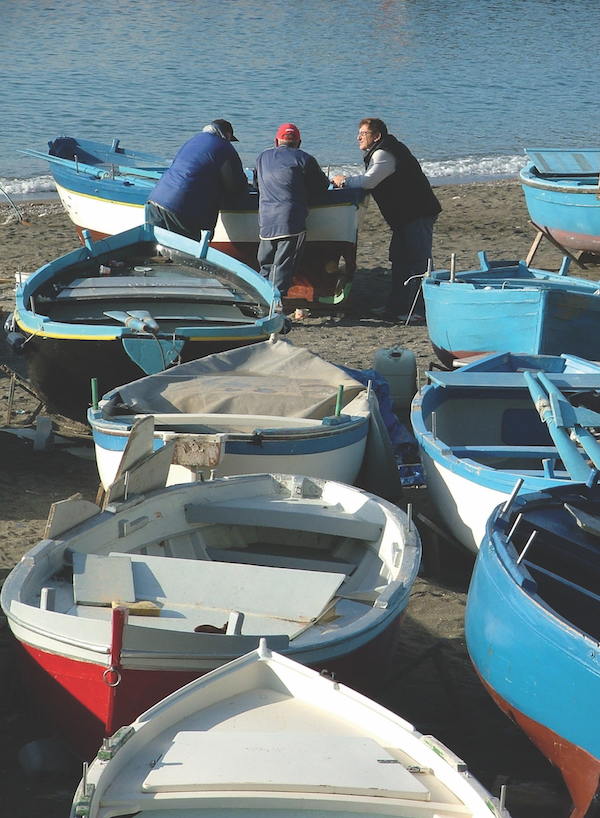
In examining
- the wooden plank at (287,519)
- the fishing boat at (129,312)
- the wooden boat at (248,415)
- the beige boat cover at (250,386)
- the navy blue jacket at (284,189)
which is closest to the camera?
the wooden plank at (287,519)

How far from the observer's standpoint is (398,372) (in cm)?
779

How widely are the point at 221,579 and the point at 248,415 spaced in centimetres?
177

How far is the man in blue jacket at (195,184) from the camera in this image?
977 centimetres

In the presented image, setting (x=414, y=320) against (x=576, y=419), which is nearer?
(x=576, y=419)

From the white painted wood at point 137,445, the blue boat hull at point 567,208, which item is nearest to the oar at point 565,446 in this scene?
the white painted wood at point 137,445

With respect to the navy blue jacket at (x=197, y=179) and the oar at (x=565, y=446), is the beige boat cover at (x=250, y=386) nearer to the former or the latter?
the oar at (x=565, y=446)

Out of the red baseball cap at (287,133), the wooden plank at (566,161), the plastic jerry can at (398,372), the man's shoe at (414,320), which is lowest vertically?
the man's shoe at (414,320)

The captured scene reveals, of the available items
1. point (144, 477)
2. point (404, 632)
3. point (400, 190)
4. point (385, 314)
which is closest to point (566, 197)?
point (400, 190)

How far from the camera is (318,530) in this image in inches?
200

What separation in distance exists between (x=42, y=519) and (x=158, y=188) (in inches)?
189

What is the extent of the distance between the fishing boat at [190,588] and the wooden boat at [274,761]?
0.27 m

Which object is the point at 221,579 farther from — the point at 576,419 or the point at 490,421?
the point at 490,421

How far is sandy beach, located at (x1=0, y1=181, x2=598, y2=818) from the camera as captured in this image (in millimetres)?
3963

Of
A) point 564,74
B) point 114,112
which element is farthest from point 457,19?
point 114,112
